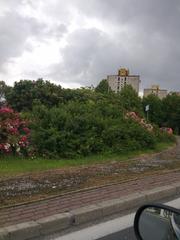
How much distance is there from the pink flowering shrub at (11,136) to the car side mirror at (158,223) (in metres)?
9.78

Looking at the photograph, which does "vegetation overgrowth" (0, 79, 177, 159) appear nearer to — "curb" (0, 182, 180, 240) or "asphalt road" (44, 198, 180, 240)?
Result: "curb" (0, 182, 180, 240)

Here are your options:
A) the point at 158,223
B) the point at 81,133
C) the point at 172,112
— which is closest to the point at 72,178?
the point at 81,133

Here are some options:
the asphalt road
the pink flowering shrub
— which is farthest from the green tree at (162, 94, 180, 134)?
the asphalt road

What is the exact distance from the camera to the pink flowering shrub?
12609mm

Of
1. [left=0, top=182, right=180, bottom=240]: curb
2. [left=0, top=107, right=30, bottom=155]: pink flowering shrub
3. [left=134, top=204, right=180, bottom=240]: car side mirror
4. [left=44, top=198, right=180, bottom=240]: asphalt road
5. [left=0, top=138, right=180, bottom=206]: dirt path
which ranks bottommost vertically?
[left=44, top=198, right=180, bottom=240]: asphalt road

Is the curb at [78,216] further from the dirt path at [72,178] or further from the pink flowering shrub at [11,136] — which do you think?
the pink flowering shrub at [11,136]

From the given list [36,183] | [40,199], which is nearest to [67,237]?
[40,199]

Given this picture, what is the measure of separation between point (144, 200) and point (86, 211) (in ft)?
5.55

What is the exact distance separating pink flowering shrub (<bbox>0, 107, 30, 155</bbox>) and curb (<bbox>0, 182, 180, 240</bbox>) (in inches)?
206

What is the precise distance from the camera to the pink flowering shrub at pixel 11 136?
12609mm

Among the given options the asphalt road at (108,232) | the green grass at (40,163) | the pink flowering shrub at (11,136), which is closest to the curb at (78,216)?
the asphalt road at (108,232)

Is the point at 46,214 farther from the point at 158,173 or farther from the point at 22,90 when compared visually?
the point at 22,90

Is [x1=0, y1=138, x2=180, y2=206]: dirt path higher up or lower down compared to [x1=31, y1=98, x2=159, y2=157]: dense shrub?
lower down

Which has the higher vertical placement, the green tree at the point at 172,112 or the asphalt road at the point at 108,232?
the green tree at the point at 172,112
